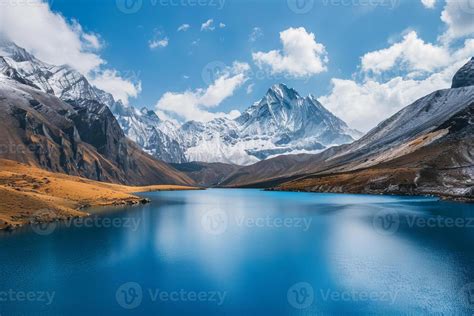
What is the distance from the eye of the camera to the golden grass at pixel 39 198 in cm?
9369

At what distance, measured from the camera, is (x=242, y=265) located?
59375 millimetres

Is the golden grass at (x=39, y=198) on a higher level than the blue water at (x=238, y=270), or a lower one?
higher

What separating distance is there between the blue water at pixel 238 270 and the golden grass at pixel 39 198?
7485 mm

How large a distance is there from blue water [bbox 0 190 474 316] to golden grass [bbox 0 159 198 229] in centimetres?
748

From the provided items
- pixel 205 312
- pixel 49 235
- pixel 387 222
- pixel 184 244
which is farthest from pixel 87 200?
pixel 205 312

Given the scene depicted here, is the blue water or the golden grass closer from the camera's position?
the blue water

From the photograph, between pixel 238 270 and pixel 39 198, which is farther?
pixel 39 198

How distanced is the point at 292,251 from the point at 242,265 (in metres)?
13.9

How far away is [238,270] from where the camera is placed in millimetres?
56312

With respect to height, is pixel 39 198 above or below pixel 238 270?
above

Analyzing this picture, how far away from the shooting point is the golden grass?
307 feet

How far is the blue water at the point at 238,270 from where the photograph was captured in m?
41.8

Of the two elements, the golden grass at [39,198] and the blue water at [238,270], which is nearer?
the blue water at [238,270]

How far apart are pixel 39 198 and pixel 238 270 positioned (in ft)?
253
